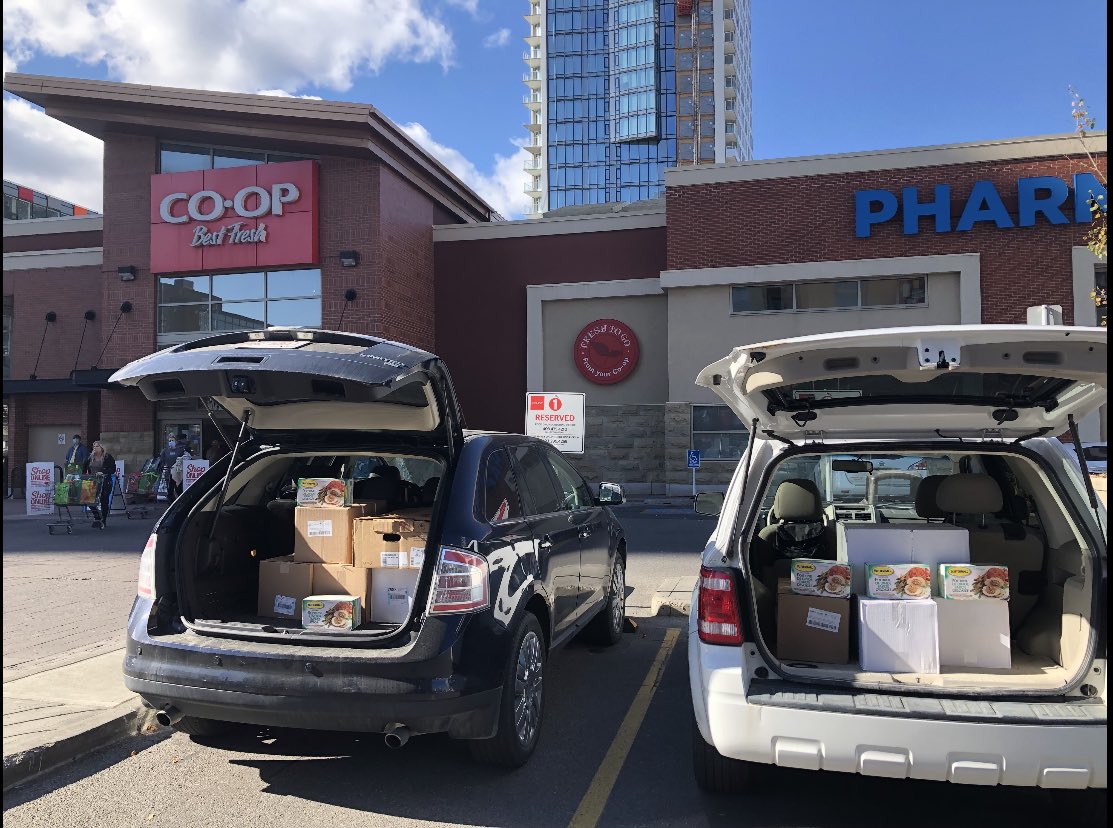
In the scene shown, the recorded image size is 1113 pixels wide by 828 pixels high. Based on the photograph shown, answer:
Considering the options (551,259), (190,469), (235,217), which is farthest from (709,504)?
(235,217)

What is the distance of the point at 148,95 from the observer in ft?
68.2

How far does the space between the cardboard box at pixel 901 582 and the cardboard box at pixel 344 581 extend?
2501 millimetres

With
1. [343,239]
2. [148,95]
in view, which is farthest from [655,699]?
[148,95]

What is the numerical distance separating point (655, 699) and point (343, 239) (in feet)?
60.0

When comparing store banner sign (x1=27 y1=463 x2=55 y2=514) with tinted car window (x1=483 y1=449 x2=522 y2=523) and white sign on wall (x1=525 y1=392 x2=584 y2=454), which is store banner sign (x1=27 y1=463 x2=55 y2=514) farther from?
tinted car window (x1=483 y1=449 x2=522 y2=523)

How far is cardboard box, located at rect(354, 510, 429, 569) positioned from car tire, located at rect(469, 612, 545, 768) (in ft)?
2.28

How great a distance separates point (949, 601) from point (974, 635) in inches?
7.0

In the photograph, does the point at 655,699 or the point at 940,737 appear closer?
the point at 940,737

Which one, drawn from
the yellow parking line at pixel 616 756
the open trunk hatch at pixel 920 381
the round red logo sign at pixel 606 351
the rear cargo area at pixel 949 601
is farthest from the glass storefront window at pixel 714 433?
the open trunk hatch at pixel 920 381

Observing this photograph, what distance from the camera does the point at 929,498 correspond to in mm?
4645

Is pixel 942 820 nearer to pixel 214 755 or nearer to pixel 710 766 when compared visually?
pixel 710 766

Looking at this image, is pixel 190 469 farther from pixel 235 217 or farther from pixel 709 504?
pixel 709 504

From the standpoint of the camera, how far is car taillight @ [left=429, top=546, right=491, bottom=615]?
3668mm

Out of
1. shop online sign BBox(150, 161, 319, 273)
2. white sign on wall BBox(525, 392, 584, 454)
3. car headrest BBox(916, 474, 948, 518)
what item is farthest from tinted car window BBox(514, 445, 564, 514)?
shop online sign BBox(150, 161, 319, 273)
